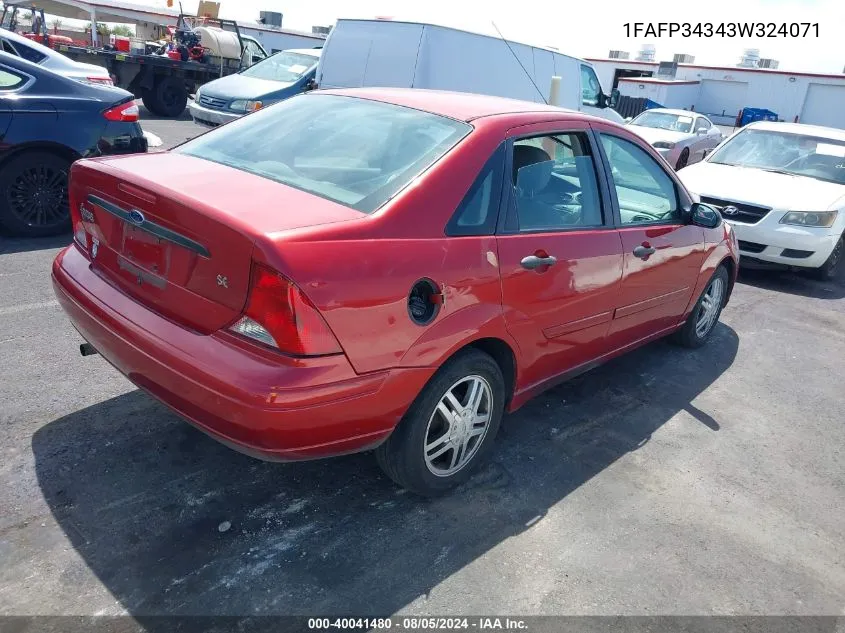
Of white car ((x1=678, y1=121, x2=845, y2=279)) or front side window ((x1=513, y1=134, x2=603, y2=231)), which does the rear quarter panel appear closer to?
front side window ((x1=513, y1=134, x2=603, y2=231))

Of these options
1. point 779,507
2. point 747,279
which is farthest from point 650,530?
point 747,279

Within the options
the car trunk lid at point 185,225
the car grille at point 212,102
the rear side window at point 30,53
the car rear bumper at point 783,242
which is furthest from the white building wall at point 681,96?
the car trunk lid at point 185,225

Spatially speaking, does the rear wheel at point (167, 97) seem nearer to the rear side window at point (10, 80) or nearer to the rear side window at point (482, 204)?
the rear side window at point (10, 80)

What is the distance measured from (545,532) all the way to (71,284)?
2.35 m

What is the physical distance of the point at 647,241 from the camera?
13.3 feet

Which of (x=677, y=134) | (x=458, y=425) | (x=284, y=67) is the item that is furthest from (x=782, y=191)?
(x=284, y=67)

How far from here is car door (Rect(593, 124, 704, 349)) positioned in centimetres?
392

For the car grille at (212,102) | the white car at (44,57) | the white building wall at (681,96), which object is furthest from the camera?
the white building wall at (681,96)

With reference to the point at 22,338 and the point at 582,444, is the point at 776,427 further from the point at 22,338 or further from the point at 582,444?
the point at 22,338

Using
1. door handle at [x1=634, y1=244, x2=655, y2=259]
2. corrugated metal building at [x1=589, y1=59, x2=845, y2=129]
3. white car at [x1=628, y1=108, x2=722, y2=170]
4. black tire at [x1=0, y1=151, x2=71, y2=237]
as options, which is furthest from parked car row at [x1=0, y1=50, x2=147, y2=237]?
corrugated metal building at [x1=589, y1=59, x2=845, y2=129]

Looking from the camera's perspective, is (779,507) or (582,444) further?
(582,444)

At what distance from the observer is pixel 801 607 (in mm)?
2812

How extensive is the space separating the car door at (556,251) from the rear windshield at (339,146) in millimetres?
444

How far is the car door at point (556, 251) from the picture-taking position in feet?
10.3
